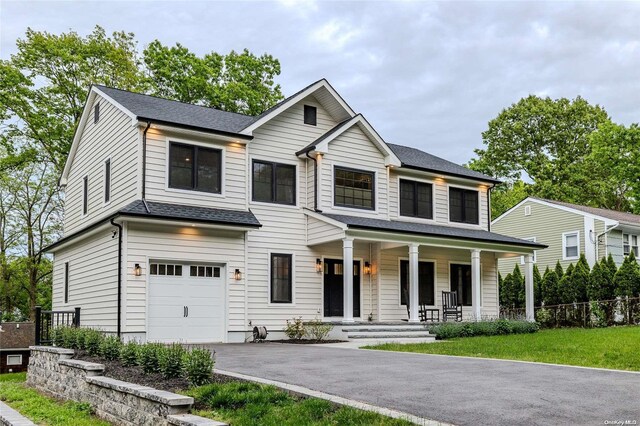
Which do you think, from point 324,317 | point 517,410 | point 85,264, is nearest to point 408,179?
point 324,317

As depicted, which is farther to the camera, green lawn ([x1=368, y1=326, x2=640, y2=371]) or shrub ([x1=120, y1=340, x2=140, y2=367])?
green lawn ([x1=368, y1=326, x2=640, y2=371])

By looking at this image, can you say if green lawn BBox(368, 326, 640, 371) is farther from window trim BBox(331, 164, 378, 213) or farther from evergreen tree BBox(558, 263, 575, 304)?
evergreen tree BBox(558, 263, 575, 304)

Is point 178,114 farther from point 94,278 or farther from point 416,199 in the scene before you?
point 416,199

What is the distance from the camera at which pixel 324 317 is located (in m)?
18.8

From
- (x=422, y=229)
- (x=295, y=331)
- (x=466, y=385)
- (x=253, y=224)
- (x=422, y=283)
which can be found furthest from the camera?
(x=422, y=283)

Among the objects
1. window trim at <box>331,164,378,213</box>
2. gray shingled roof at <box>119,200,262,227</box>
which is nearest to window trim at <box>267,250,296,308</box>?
gray shingled roof at <box>119,200,262,227</box>

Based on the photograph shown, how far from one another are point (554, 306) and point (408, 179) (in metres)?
7.22

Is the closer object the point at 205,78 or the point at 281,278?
the point at 281,278

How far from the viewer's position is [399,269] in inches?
801

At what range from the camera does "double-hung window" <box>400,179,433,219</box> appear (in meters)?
21.1

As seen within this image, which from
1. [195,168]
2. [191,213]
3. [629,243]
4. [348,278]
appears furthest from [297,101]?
[629,243]

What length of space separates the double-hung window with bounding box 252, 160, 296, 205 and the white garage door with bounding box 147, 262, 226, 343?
2587mm

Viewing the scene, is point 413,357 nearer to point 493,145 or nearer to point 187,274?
point 187,274

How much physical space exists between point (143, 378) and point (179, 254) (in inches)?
296
